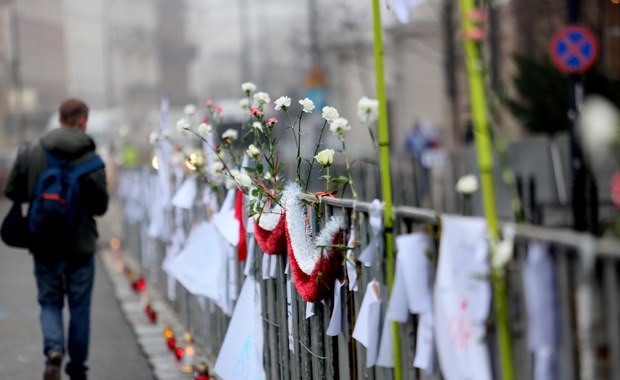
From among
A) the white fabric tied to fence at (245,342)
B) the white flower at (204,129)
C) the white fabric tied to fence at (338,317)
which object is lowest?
the white fabric tied to fence at (245,342)

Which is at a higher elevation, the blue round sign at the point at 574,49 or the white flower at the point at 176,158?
the blue round sign at the point at 574,49

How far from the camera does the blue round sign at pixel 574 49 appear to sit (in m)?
12.5

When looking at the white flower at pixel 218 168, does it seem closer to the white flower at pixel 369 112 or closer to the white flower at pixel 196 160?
the white flower at pixel 196 160

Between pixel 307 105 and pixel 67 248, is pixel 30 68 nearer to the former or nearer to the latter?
pixel 67 248

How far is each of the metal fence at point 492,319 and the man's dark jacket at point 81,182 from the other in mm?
1012

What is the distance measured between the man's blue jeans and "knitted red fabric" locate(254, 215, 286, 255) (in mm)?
2097

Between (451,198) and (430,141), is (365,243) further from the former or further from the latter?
(430,141)

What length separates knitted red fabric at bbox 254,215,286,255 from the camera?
6.48 metres

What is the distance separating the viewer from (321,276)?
575 centimetres

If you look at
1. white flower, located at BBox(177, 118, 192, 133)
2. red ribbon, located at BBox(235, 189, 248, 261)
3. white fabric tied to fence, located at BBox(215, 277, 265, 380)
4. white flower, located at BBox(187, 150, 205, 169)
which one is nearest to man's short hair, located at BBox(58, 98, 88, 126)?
white flower, located at BBox(187, 150, 205, 169)

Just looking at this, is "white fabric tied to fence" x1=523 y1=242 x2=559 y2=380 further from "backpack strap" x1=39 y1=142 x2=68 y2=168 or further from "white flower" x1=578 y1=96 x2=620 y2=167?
"backpack strap" x1=39 y1=142 x2=68 y2=168

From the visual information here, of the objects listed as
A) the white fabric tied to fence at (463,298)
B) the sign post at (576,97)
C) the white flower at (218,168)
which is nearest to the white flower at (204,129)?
the white flower at (218,168)

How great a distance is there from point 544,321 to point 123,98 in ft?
331

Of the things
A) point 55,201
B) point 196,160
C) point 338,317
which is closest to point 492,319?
point 338,317
